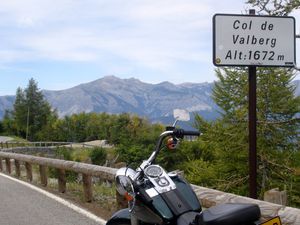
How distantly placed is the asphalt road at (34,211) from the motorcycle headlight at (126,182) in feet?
10.7

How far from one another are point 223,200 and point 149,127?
91.3m

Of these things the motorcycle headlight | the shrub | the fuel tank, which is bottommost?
the shrub

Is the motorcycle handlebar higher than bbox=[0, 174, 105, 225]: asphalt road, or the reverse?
the motorcycle handlebar

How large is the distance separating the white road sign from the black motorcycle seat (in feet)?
9.12

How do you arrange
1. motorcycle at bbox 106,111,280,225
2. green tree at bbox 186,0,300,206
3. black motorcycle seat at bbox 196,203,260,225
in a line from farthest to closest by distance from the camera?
green tree at bbox 186,0,300,206 → motorcycle at bbox 106,111,280,225 → black motorcycle seat at bbox 196,203,260,225

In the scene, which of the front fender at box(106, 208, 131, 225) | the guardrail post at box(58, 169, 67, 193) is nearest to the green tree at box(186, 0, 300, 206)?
the guardrail post at box(58, 169, 67, 193)

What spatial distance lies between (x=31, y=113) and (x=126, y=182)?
4380 inches

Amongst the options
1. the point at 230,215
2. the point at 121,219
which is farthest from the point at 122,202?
the point at 230,215

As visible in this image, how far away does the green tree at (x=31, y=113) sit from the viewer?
A: 109562 millimetres

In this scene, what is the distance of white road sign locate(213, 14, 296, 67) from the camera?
5746 millimetres

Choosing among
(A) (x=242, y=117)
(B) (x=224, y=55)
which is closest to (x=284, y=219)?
(B) (x=224, y=55)

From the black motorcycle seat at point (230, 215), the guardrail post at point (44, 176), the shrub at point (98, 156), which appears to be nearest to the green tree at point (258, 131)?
the guardrail post at point (44, 176)

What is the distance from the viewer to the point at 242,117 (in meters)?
20.9

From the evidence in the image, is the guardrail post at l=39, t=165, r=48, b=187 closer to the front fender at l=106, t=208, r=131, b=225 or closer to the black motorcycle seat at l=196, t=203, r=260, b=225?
the front fender at l=106, t=208, r=131, b=225
